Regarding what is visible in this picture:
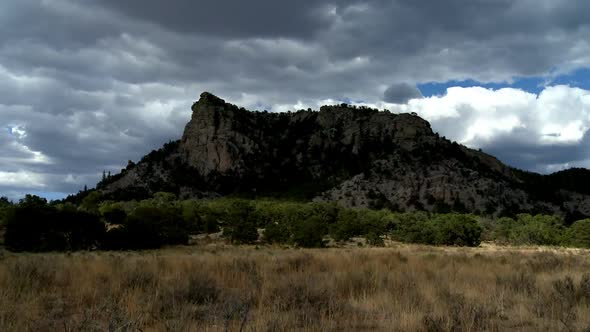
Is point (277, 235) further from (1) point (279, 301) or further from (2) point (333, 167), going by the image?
(2) point (333, 167)

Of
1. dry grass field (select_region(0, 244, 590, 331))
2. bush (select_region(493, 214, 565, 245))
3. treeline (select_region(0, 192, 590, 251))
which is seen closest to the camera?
dry grass field (select_region(0, 244, 590, 331))

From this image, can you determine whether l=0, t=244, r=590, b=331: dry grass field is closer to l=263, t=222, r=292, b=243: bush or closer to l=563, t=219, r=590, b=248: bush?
l=263, t=222, r=292, b=243: bush

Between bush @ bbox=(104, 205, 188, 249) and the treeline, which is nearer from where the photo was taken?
the treeline

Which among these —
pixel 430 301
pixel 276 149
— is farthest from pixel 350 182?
pixel 430 301

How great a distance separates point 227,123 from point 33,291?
150 meters

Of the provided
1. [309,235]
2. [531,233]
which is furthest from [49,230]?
[531,233]

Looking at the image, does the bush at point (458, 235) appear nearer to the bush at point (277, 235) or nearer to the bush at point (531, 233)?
the bush at point (531, 233)

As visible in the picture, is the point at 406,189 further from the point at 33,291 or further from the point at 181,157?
the point at 33,291

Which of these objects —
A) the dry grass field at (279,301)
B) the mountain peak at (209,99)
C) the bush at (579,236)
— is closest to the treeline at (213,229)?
the bush at (579,236)

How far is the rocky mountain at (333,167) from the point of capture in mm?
118250

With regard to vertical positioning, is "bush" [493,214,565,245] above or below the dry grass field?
below

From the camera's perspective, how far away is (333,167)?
144m

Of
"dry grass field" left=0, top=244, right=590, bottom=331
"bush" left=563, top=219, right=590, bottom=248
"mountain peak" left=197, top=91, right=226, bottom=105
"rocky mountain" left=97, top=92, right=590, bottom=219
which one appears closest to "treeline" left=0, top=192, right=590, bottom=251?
"bush" left=563, top=219, right=590, bottom=248

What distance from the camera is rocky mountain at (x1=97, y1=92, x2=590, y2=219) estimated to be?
388ft
